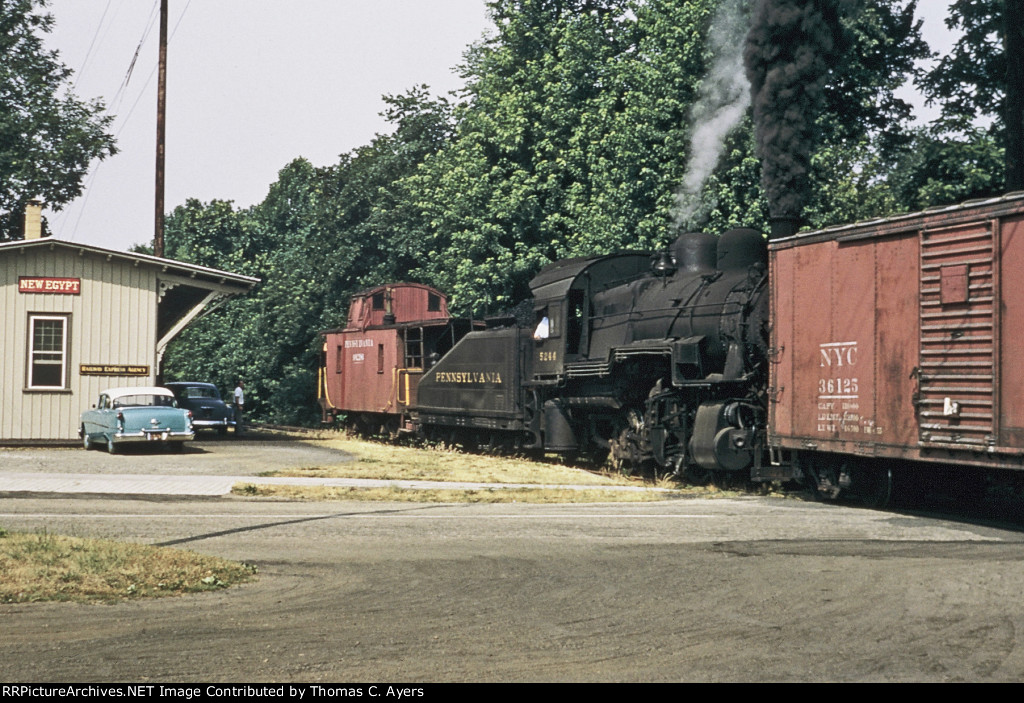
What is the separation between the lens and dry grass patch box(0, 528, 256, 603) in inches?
349

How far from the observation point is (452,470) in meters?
21.6

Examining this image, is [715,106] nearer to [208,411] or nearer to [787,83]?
[787,83]

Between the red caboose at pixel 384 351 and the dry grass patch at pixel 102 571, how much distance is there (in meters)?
18.6

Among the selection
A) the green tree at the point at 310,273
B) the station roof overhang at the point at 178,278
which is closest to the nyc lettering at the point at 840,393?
the station roof overhang at the point at 178,278

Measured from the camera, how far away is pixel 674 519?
44.9 feet

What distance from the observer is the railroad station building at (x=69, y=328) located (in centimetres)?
2611

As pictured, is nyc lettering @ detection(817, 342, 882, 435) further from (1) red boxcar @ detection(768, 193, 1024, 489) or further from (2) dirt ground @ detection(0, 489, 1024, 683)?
(2) dirt ground @ detection(0, 489, 1024, 683)

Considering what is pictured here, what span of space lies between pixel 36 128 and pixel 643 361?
40.6 metres

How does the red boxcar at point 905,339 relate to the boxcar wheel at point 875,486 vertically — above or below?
above

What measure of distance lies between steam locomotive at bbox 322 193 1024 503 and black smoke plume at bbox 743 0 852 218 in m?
1.76

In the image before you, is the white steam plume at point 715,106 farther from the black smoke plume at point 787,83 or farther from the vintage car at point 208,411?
the vintage car at point 208,411

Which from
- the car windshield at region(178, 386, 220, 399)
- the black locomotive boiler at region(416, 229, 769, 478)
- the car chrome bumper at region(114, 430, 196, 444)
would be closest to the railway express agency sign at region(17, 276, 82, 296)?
the car chrome bumper at region(114, 430, 196, 444)

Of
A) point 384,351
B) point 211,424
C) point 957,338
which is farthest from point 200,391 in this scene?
point 957,338

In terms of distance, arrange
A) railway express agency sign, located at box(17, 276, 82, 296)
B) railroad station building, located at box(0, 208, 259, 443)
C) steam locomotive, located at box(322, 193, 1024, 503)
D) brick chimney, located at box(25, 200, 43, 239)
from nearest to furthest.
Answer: steam locomotive, located at box(322, 193, 1024, 503)
railroad station building, located at box(0, 208, 259, 443)
railway express agency sign, located at box(17, 276, 82, 296)
brick chimney, located at box(25, 200, 43, 239)
